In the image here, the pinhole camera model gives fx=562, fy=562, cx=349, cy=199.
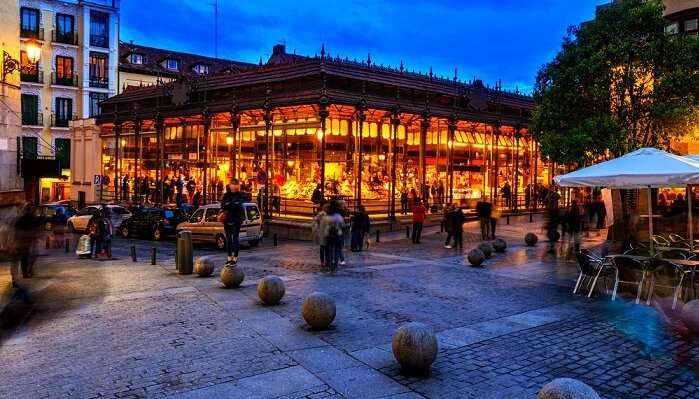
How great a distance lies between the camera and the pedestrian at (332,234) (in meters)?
14.8

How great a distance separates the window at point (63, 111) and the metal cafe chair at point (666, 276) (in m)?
46.2

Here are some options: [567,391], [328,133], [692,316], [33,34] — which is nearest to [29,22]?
[33,34]

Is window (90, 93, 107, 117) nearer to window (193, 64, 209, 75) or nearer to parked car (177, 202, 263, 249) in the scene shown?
window (193, 64, 209, 75)

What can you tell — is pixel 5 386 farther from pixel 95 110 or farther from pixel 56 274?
pixel 95 110

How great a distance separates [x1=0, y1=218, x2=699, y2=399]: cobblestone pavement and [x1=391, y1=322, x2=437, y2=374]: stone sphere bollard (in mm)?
156

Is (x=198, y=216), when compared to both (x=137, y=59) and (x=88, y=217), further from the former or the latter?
(x=137, y=59)

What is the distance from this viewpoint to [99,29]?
4841 cm

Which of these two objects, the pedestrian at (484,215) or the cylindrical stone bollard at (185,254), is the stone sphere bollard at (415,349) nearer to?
the cylindrical stone bollard at (185,254)

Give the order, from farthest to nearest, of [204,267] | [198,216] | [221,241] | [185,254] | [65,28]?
[65,28]
[198,216]
[221,241]
[185,254]
[204,267]

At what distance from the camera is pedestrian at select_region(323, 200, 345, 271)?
14844 millimetres

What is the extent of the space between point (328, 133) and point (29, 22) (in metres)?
32.2

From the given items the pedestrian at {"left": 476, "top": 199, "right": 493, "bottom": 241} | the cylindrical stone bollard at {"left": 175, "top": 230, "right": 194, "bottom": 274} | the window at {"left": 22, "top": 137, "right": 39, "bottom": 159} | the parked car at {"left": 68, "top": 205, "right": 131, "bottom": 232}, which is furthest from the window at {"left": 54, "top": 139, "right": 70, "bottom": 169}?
the pedestrian at {"left": 476, "top": 199, "right": 493, "bottom": 241}

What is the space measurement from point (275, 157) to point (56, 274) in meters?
15.7

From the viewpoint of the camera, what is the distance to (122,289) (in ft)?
40.2
